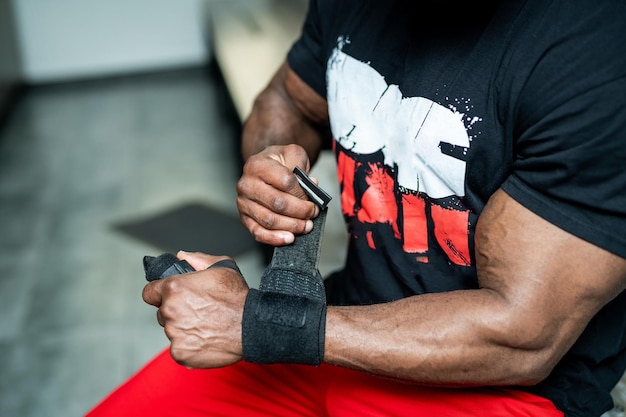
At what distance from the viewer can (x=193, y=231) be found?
285 centimetres


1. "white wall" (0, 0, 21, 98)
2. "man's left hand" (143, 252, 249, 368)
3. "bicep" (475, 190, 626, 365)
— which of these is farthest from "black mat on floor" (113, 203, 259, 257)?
"white wall" (0, 0, 21, 98)

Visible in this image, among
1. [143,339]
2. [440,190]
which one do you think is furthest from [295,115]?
[143,339]

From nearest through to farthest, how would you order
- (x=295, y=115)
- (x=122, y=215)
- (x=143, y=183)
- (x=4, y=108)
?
(x=295, y=115), (x=122, y=215), (x=143, y=183), (x=4, y=108)

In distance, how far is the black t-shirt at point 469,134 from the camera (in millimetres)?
798

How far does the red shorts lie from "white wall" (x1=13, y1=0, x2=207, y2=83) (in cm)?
414

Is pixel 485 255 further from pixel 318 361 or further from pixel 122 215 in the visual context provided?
pixel 122 215

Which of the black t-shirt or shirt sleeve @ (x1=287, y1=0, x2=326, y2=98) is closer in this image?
the black t-shirt

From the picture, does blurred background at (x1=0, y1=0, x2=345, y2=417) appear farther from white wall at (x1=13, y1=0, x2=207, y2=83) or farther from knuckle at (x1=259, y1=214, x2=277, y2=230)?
knuckle at (x1=259, y1=214, x2=277, y2=230)

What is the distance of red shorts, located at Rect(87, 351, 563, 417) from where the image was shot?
1.01 meters

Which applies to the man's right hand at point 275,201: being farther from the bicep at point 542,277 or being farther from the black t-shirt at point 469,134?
the bicep at point 542,277

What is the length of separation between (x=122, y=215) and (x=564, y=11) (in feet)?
8.22

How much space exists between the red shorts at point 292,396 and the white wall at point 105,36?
4137 millimetres

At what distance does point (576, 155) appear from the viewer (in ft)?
2.60

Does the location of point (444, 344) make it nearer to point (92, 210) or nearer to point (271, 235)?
point (271, 235)
